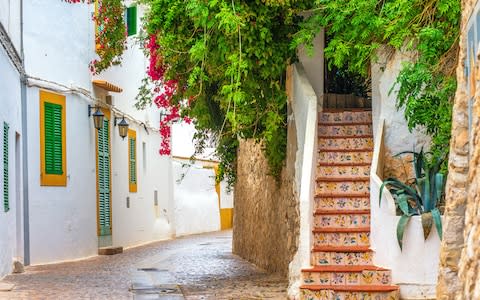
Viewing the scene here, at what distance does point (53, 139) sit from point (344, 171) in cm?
800

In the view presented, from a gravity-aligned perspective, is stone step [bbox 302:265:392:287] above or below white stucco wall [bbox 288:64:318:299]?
below

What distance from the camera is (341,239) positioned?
9750 millimetres

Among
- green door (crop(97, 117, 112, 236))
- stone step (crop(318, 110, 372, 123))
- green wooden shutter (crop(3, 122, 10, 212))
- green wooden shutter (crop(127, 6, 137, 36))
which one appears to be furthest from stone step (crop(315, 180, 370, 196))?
green wooden shutter (crop(127, 6, 137, 36))

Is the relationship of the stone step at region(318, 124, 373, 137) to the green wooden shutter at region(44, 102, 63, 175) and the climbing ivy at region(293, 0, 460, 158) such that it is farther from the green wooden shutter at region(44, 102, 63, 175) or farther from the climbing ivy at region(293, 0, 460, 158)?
the green wooden shutter at region(44, 102, 63, 175)

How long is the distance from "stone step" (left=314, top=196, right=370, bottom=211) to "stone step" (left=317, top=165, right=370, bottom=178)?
0.48 metres

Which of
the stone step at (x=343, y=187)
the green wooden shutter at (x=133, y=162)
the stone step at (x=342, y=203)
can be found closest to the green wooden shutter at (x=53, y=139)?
the green wooden shutter at (x=133, y=162)

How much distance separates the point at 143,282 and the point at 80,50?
24.2ft

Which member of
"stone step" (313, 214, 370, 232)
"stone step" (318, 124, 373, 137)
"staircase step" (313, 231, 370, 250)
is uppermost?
"stone step" (318, 124, 373, 137)

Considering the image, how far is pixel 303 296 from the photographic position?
354 inches

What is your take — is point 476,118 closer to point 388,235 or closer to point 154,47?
point 388,235

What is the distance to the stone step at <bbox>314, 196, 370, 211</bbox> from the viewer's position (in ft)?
33.4

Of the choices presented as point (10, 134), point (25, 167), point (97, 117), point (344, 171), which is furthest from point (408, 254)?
point (97, 117)

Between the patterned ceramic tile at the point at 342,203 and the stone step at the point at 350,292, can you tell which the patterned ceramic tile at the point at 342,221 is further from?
the stone step at the point at 350,292

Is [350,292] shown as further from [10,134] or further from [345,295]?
[10,134]
